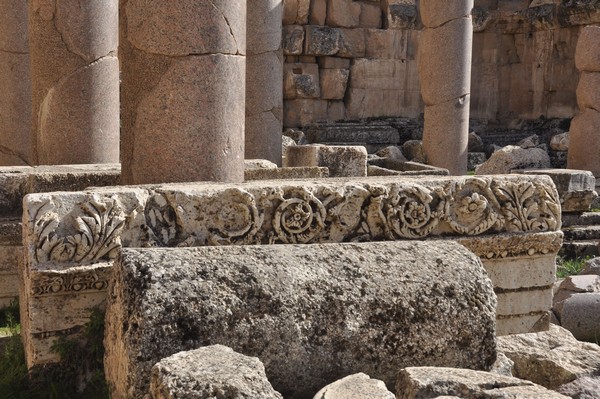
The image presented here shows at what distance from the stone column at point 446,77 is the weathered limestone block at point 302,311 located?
9465mm

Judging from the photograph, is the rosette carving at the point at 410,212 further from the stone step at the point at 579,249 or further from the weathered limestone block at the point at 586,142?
the weathered limestone block at the point at 586,142

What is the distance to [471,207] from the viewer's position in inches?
202

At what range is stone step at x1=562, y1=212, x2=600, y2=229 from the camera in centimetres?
1078

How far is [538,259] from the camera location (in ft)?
18.1

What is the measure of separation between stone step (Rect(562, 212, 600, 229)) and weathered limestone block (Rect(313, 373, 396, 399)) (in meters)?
8.05

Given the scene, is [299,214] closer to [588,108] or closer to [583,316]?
[583,316]

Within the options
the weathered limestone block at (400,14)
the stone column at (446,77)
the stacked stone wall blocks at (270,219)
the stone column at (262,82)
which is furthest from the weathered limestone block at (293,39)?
the stacked stone wall blocks at (270,219)

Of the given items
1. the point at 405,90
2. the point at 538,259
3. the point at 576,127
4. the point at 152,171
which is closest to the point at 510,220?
the point at 538,259

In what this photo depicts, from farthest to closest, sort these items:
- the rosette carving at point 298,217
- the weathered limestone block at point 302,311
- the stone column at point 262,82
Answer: the stone column at point 262,82 < the rosette carving at point 298,217 < the weathered limestone block at point 302,311

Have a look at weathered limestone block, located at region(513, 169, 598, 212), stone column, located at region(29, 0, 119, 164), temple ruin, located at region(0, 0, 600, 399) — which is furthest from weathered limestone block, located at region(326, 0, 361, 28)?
stone column, located at region(29, 0, 119, 164)

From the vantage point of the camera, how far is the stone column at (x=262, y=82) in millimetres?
11430

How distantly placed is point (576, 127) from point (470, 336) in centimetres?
1108

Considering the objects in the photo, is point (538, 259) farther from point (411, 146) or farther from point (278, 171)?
point (411, 146)

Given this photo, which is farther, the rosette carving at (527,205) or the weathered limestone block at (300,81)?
the weathered limestone block at (300,81)
